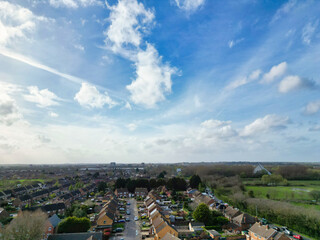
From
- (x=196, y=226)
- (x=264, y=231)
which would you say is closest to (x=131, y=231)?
(x=196, y=226)

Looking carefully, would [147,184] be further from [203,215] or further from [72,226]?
[72,226]

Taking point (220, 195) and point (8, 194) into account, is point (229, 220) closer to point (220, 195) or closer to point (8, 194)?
point (220, 195)

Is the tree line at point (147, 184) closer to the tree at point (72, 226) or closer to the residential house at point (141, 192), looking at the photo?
the residential house at point (141, 192)

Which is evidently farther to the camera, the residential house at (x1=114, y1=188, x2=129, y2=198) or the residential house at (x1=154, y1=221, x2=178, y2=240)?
the residential house at (x1=114, y1=188, x2=129, y2=198)

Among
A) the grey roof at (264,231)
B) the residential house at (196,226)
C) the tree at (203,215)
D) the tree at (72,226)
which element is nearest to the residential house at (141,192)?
the tree at (203,215)

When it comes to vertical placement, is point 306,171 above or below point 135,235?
above

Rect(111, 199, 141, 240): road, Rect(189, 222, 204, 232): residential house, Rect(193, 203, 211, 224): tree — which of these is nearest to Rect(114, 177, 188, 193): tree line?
Rect(111, 199, 141, 240): road

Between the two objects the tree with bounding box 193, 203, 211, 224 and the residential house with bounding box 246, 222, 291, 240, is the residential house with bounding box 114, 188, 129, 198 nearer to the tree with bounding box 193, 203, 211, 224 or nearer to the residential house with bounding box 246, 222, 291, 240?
the tree with bounding box 193, 203, 211, 224

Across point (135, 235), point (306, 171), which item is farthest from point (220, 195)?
point (306, 171)
